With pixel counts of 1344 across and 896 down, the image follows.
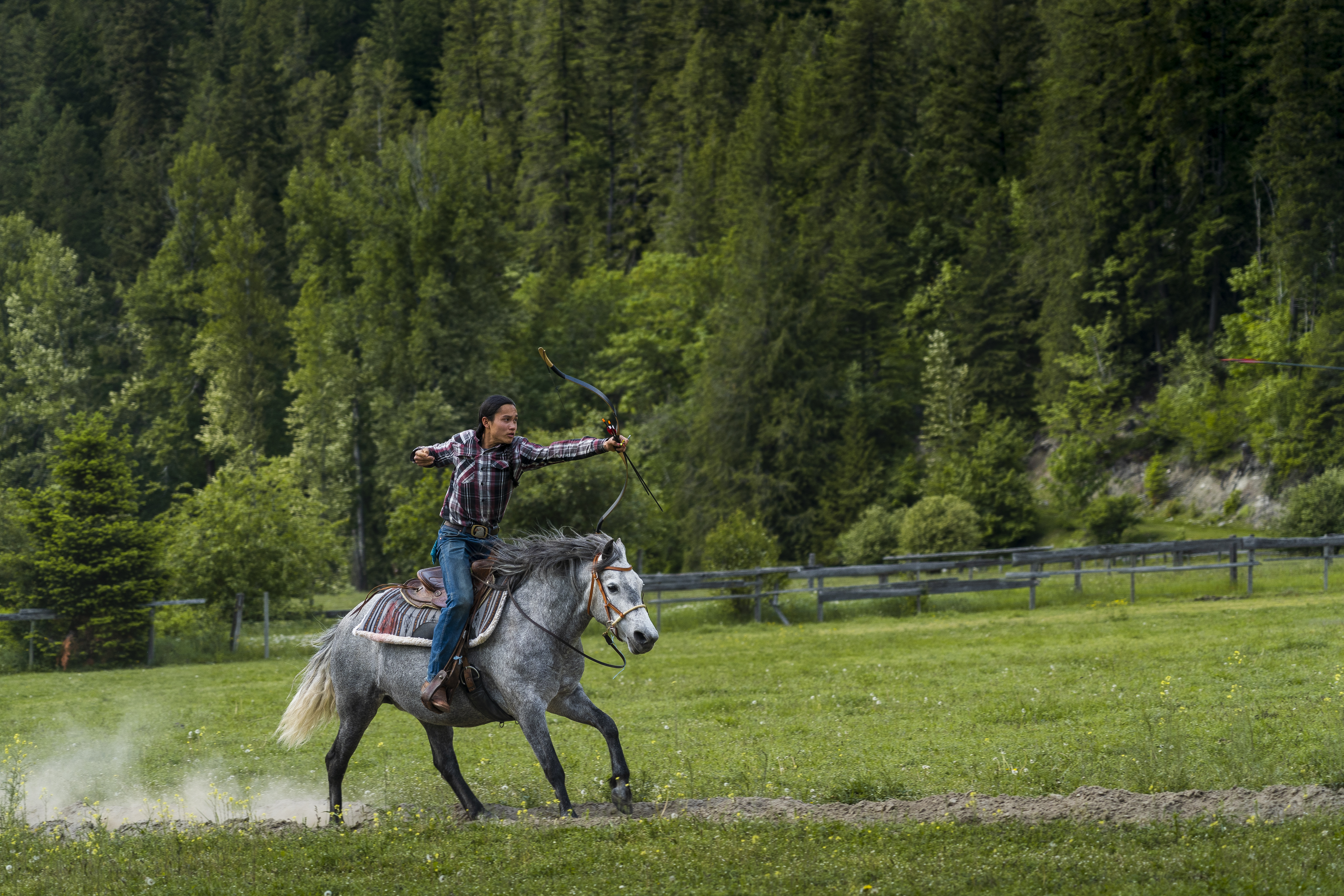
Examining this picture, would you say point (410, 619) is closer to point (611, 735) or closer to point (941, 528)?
point (611, 735)

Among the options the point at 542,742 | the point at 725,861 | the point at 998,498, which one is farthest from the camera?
the point at 998,498

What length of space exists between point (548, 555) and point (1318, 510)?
1245 inches

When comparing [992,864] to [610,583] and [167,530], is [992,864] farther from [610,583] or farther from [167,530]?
[167,530]

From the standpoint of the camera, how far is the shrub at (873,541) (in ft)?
152

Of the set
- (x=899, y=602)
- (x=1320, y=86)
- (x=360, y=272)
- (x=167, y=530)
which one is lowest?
(x=899, y=602)

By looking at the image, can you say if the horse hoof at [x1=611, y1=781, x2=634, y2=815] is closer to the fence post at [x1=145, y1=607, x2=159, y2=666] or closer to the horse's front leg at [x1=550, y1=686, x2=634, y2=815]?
the horse's front leg at [x1=550, y1=686, x2=634, y2=815]

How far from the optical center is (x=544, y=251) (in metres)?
79.6

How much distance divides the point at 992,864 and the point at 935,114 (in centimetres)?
6103

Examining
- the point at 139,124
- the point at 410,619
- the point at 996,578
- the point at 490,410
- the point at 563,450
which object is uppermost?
the point at 139,124

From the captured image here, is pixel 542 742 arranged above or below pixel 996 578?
above

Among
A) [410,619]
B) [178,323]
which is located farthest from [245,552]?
[178,323]

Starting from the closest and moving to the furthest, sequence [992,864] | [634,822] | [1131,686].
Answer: [992,864] → [634,822] → [1131,686]

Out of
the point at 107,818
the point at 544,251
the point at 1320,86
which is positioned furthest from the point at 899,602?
the point at 544,251

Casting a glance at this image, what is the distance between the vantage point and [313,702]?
11.5 m
